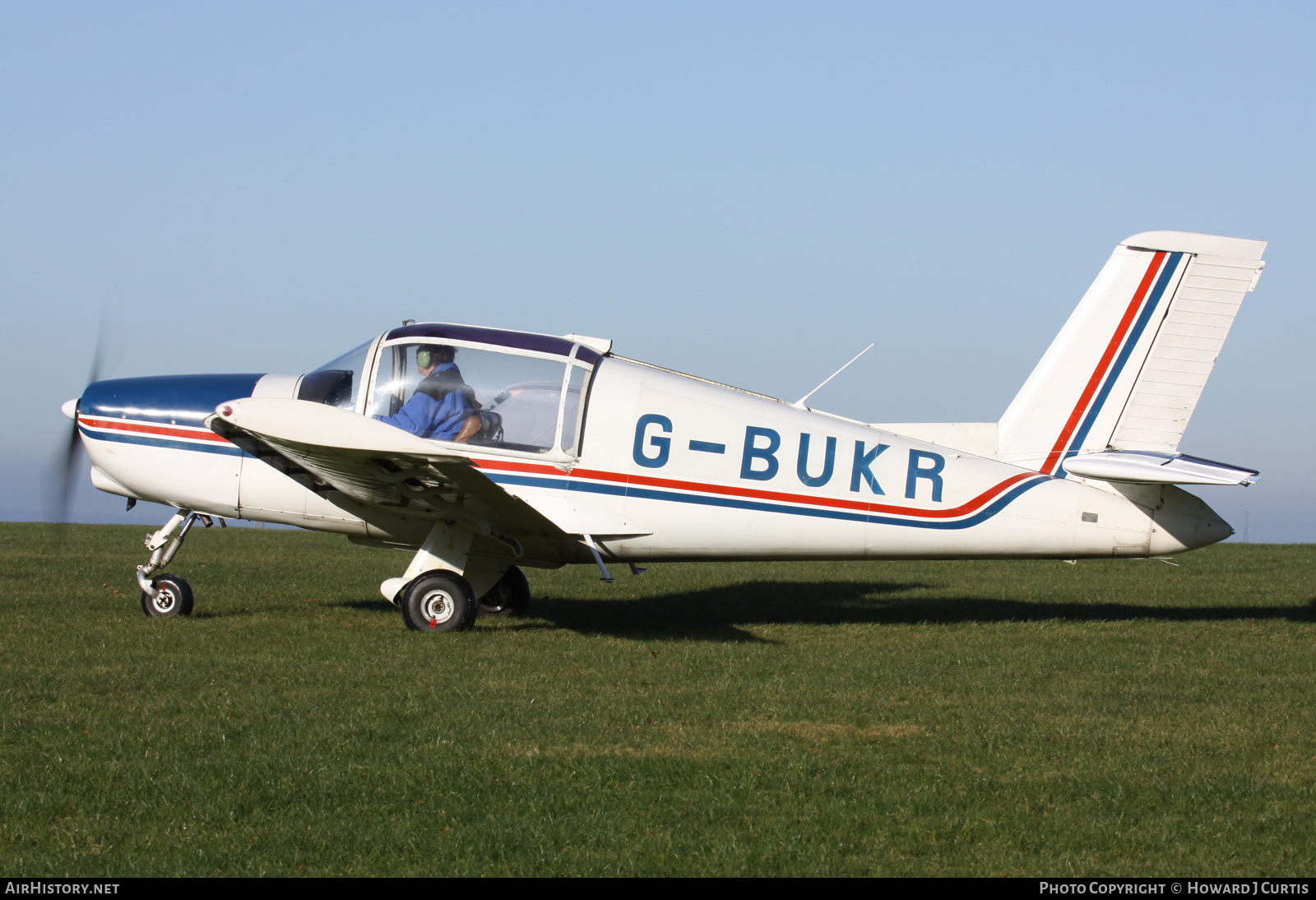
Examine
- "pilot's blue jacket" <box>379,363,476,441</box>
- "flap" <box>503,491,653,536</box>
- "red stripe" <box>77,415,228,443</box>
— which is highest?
"pilot's blue jacket" <box>379,363,476,441</box>

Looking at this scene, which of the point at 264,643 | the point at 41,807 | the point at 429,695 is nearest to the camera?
the point at 41,807

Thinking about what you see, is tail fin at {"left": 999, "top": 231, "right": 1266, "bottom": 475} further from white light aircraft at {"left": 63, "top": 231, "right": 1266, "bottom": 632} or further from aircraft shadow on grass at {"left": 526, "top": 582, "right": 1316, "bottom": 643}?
aircraft shadow on grass at {"left": 526, "top": 582, "right": 1316, "bottom": 643}

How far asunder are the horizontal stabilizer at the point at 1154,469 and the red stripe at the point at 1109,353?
0.23 m

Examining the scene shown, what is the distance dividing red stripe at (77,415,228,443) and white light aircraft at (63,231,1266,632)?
0.08 ft

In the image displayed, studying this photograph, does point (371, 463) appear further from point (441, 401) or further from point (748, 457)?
point (748, 457)

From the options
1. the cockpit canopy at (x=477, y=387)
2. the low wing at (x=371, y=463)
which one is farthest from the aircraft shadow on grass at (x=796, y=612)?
the cockpit canopy at (x=477, y=387)

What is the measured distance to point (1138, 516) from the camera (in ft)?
28.9

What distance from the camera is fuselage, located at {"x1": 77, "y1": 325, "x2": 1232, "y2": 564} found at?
8.76 meters

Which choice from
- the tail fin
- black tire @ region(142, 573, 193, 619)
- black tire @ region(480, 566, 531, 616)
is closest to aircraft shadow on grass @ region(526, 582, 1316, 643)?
black tire @ region(480, 566, 531, 616)

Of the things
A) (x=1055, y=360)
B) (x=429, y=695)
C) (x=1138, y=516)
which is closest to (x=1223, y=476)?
(x=1138, y=516)

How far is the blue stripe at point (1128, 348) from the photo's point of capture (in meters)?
8.87

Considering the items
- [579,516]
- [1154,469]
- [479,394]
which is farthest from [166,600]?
[1154,469]
